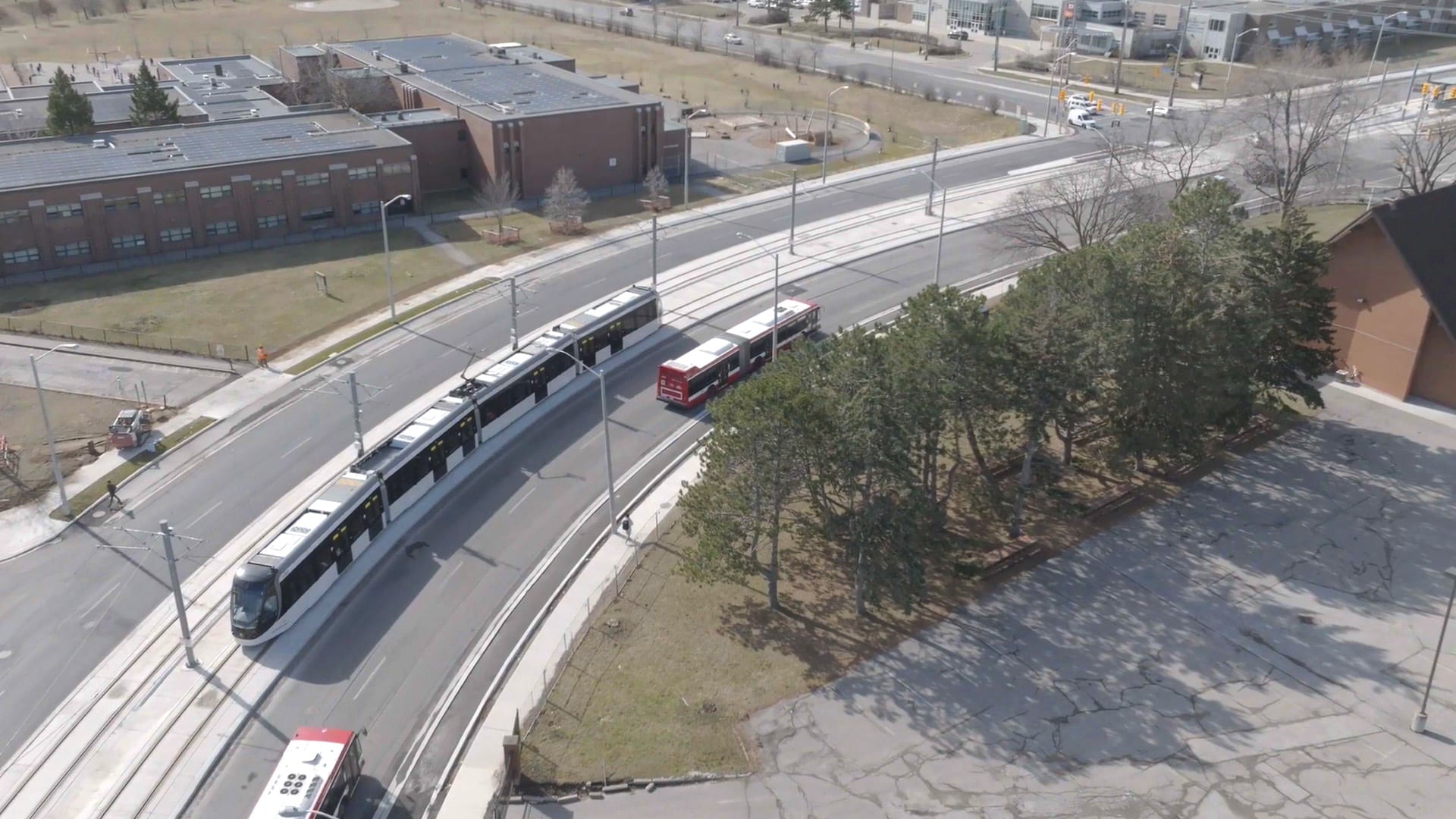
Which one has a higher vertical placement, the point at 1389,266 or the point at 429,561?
the point at 1389,266

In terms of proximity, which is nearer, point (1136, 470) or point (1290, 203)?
point (1136, 470)

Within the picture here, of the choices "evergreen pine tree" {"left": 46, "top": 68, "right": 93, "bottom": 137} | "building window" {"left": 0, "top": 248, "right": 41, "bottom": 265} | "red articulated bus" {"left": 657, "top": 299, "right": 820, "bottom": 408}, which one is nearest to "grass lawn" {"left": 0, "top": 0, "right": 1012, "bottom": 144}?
"red articulated bus" {"left": 657, "top": 299, "right": 820, "bottom": 408}

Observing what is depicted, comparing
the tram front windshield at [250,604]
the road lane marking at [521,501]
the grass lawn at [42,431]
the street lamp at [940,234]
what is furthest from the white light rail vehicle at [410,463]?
the street lamp at [940,234]

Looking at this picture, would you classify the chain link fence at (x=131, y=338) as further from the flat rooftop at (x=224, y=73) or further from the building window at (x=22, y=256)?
the flat rooftop at (x=224, y=73)

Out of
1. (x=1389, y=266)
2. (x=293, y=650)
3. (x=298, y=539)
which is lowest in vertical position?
(x=293, y=650)

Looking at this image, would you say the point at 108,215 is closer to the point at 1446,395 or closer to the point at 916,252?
the point at 916,252

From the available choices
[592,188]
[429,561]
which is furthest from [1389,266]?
[592,188]

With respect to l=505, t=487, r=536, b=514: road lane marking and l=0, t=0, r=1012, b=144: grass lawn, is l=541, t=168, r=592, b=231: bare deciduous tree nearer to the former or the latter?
l=505, t=487, r=536, b=514: road lane marking

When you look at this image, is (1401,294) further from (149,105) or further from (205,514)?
(149,105)
